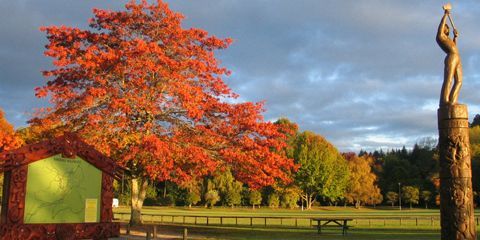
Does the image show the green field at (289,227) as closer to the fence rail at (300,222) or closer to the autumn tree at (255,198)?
the fence rail at (300,222)

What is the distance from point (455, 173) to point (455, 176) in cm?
7

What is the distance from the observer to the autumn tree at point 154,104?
2173cm

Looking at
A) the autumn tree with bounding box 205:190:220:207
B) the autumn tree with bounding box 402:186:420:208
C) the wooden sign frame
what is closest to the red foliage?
the wooden sign frame

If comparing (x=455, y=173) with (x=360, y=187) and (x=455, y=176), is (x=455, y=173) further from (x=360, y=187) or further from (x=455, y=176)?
(x=360, y=187)

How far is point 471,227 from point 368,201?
81.1 meters

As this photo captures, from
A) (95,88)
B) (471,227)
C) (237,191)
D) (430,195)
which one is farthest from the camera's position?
(430,195)

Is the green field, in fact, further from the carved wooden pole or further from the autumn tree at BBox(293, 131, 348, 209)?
the autumn tree at BBox(293, 131, 348, 209)

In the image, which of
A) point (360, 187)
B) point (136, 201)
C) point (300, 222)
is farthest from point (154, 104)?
point (360, 187)

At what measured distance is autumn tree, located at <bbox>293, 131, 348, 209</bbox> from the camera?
78688 millimetres

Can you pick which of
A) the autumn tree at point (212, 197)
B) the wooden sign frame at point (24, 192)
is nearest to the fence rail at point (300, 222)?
the wooden sign frame at point (24, 192)

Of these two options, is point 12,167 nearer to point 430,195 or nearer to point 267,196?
point 267,196

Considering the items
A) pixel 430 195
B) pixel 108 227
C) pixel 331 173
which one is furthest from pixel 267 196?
pixel 108 227

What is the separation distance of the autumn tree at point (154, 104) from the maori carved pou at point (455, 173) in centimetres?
1097

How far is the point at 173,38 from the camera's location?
24547mm
